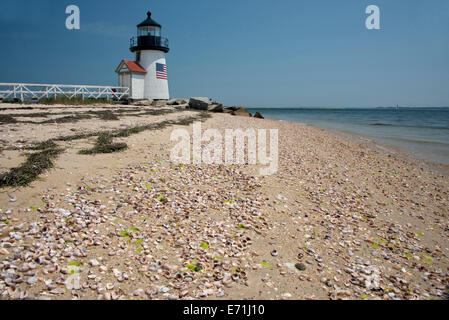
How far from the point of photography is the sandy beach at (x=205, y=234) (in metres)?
3.63

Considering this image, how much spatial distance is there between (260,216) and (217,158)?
13.3 feet

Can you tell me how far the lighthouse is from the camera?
36.1 meters

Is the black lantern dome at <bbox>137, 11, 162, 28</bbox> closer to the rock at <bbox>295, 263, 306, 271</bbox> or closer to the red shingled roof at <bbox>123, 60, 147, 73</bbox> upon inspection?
the red shingled roof at <bbox>123, 60, 147, 73</bbox>

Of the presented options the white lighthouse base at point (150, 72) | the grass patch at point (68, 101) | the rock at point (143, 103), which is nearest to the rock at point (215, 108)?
the rock at point (143, 103)

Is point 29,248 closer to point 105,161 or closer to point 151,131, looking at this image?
point 105,161

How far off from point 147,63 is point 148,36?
3.79 meters

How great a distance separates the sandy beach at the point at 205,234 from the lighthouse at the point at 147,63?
30190 millimetres

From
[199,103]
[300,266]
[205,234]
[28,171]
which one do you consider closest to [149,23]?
[199,103]

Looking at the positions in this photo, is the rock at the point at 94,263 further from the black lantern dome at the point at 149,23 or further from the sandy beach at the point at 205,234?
the black lantern dome at the point at 149,23

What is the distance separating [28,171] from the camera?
5.75 metres

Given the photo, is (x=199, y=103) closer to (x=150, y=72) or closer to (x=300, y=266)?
(x=150, y=72)

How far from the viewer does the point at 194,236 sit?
4703 millimetres

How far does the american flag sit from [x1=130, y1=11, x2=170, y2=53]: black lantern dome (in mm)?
2216
